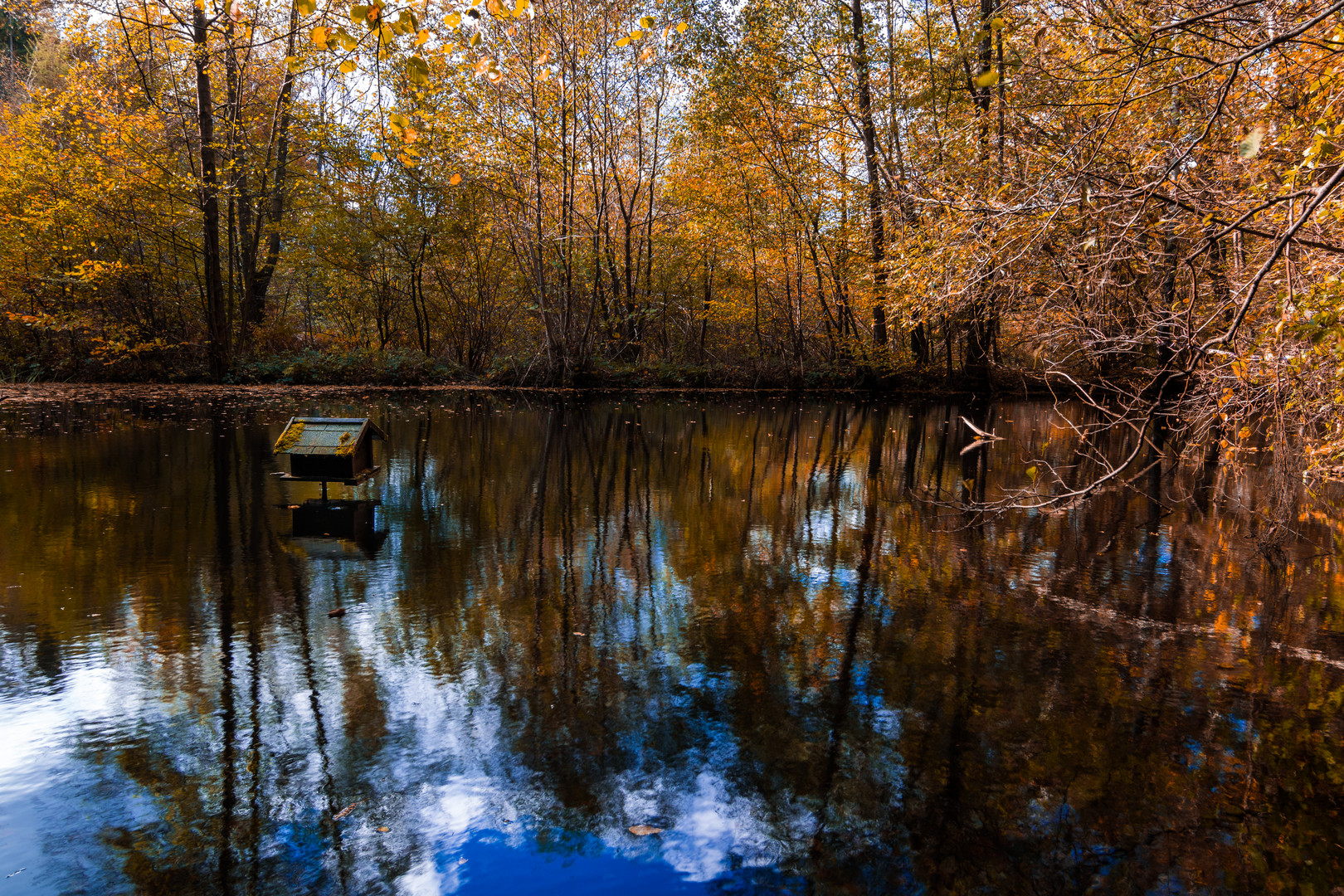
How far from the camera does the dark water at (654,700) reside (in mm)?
2377

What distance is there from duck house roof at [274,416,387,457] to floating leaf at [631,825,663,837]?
230 inches

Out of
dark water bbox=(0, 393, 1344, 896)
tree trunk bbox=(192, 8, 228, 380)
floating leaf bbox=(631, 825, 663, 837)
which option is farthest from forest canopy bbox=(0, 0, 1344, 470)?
floating leaf bbox=(631, 825, 663, 837)

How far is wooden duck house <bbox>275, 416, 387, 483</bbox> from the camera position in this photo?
7234mm

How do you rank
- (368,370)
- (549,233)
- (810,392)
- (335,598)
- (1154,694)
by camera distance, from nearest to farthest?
(1154,694) → (335,598) → (549,233) → (368,370) → (810,392)

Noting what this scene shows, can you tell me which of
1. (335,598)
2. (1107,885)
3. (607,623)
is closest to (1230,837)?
(1107,885)

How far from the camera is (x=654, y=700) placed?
3396 mm

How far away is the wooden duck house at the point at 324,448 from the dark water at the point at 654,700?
0.35m

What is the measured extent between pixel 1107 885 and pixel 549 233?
2027 centimetres

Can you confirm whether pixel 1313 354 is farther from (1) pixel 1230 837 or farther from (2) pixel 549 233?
(2) pixel 549 233

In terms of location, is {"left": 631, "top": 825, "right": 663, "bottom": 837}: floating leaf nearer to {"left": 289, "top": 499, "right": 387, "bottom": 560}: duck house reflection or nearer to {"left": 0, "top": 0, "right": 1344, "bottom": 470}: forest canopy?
{"left": 289, "top": 499, "right": 387, "bottom": 560}: duck house reflection

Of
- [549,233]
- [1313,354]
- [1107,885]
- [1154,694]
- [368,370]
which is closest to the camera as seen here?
Answer: [1107,885]

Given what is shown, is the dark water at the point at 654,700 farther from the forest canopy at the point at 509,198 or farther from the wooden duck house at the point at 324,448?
the forest canopy at the point at 509,198

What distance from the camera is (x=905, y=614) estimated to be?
15.1ft

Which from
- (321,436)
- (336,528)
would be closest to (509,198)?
(321,436)
